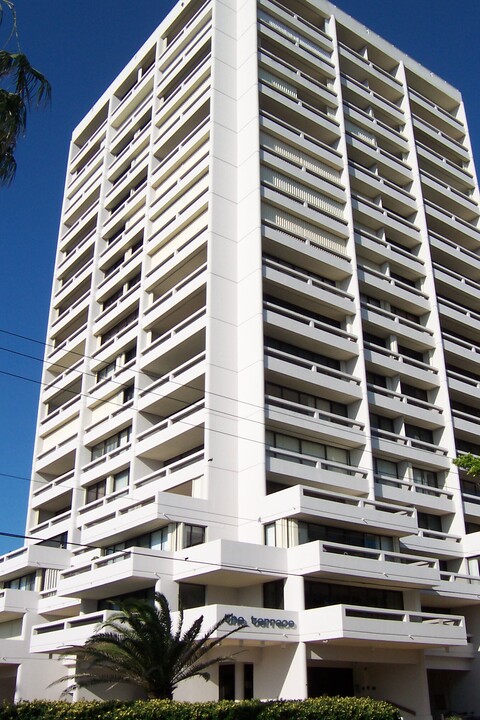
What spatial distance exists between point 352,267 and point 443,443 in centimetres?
1375

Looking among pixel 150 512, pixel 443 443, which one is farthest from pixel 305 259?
Result: pixel 150 512

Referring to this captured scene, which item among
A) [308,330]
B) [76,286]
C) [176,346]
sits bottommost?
[176,346]

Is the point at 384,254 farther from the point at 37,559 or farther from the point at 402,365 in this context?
the point at 37,559

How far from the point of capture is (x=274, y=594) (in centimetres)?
3806

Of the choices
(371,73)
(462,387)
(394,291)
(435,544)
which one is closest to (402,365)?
(394,291)

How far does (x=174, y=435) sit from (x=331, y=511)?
10.3 metres

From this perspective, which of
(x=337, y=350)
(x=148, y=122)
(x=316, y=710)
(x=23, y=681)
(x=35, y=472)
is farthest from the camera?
(x=148, y=122)

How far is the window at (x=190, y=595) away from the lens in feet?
124

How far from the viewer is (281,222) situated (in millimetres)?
A: 50469

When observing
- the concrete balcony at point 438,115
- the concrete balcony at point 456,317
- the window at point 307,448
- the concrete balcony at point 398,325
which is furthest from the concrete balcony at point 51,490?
the concrete balcony at point 438,115

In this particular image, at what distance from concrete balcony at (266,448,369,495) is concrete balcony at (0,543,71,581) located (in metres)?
16.7

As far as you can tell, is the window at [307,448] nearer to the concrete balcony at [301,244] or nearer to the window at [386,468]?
the window at [386,468]

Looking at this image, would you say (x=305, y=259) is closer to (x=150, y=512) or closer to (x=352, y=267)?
(x=352, y=267)

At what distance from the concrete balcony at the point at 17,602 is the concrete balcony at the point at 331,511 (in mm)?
17565
